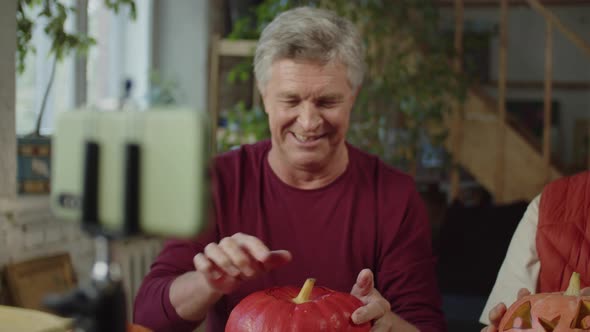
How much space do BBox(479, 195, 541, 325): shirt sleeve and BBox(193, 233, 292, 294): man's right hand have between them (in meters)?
0.94

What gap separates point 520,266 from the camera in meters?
1.71

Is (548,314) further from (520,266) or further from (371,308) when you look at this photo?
(520,266)

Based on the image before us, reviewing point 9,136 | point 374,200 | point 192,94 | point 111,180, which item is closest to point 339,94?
point 374,200

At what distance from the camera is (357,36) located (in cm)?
160

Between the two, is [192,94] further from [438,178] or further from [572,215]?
[572,215]

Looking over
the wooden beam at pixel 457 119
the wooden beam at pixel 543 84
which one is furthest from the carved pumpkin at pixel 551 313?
the wooden beam at pixel 543 84

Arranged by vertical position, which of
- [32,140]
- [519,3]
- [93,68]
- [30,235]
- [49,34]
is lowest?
[30,235]

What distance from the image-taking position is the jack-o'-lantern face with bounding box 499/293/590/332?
1143 millimetres

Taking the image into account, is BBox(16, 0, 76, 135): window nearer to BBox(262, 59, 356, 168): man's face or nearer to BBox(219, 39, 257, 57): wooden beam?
BBox(219, 39, 257, 57): wooden beam

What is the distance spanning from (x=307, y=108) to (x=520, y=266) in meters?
0.61

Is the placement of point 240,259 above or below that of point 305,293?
above

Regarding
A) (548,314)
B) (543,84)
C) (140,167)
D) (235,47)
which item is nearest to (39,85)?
(235,47)

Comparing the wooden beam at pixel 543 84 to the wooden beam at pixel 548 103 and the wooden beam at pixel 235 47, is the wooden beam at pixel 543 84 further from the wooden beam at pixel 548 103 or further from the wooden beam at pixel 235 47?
the wooden beam at pixel 235 47

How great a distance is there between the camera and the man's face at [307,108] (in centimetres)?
155
